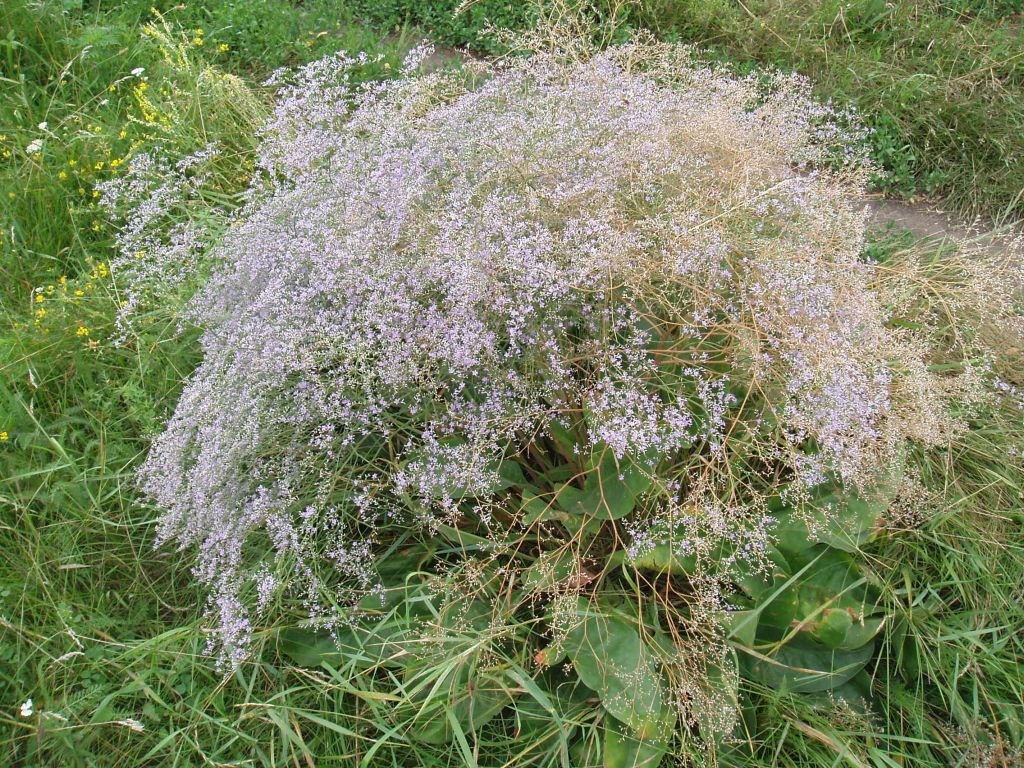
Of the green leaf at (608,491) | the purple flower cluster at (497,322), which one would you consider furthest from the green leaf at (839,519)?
the green leaf at (608,491)

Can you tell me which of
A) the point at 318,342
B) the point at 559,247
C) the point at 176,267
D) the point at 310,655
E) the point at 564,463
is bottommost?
the point at 310,655

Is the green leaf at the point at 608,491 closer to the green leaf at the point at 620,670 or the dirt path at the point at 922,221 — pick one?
the green leaf at the point at 620,670

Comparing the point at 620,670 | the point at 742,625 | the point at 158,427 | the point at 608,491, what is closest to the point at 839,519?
the point at 742,625

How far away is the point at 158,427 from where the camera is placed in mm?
2938

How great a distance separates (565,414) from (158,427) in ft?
5.42

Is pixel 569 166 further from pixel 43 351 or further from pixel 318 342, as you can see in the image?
pixel 43 351

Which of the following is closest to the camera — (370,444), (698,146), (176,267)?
(698,146)

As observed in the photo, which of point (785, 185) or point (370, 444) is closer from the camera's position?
point (785, 185)

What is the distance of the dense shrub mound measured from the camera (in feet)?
6.79

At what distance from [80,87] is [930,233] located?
179 inches

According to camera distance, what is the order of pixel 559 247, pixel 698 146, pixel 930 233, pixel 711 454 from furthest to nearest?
1. pixel 930 233
2. pixel 698 146
3. pixel 711 454
4. pixel 559 247

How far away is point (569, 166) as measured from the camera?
2357 mm

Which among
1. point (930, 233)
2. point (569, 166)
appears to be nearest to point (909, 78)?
point (930, 233)

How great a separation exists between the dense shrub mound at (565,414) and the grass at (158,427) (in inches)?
6.2
